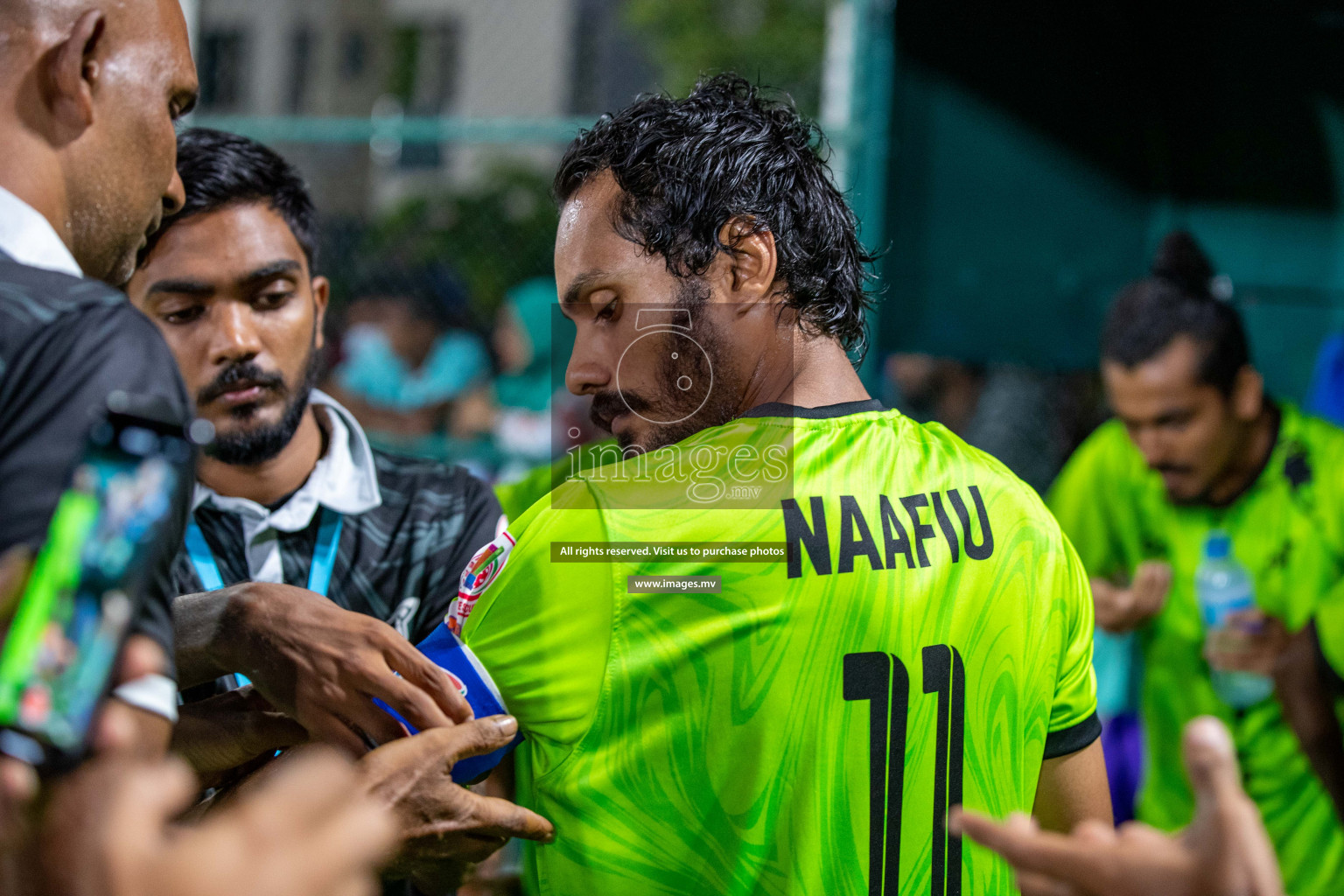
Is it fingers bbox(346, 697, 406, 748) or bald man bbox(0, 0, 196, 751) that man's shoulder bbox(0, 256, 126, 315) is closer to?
bald man bbox(0, 0, 196, 751)

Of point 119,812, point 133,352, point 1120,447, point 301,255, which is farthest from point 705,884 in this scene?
point 1120,447

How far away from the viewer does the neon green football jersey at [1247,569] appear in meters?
3.56

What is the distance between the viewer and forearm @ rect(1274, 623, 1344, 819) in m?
3.24

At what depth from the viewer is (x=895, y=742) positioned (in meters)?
1.63

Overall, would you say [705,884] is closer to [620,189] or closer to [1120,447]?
[620,189]

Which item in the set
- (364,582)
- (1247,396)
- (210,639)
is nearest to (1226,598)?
(1247,396)

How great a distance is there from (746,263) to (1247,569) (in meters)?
2.73

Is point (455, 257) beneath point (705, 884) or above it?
above

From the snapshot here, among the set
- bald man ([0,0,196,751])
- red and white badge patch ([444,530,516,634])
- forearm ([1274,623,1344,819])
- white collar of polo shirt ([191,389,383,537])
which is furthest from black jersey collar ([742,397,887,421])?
forearm ([1274,623,1344,819])

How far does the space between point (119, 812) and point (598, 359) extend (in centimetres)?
98

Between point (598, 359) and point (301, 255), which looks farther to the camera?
point (301, 255)

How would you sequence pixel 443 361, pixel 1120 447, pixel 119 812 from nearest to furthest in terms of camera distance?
pixel 119 812 < pixel 1120 447 < pixel 443 361

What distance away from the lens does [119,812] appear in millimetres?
958

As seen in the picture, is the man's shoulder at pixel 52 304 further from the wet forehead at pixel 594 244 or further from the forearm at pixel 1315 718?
the forearm at pixel 1315 718
